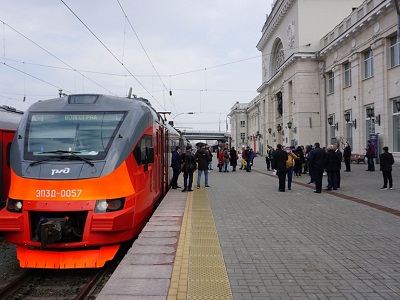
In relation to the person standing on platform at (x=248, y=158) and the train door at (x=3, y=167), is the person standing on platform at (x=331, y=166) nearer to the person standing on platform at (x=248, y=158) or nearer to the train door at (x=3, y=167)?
the train door at (x=3, y=167)

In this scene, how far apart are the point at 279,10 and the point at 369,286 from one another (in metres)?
44.8

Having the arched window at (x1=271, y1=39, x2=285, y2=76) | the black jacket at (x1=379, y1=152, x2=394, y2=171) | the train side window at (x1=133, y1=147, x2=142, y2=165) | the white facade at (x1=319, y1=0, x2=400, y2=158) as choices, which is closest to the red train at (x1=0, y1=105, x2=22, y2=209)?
the train side window at (x1=133, y1=147, x2=142, y2=165)

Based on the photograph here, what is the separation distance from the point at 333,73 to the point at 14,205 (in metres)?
32.3

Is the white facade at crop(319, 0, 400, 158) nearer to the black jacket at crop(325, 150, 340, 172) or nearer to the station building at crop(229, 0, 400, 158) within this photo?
the station building at crop(229, 0, 400, 158)

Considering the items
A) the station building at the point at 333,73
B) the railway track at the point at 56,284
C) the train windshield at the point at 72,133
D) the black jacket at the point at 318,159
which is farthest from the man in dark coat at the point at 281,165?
the station building at the point at 333,73

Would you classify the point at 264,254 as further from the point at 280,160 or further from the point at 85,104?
the point at 280,160

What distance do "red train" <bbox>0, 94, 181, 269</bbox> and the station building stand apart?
56.7ft

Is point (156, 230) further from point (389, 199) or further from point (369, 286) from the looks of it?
point (389, 199)

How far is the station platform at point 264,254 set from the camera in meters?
4.27

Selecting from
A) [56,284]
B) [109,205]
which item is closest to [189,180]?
[109,205]

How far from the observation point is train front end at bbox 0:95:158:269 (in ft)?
18.4

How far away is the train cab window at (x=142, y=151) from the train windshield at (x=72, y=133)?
529mm

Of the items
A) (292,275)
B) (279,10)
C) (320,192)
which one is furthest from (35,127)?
(279,10)

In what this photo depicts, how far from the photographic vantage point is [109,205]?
5914 millimetres
